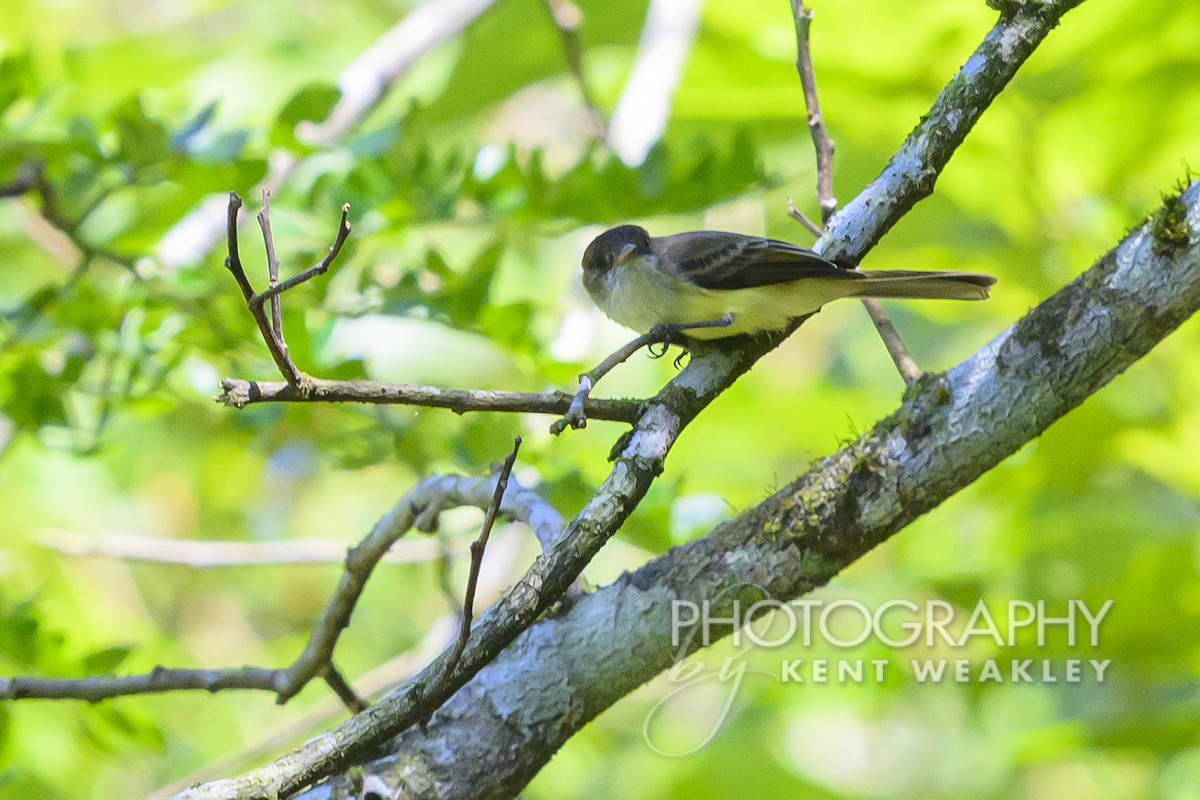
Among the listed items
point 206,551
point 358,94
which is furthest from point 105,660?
point 358,94

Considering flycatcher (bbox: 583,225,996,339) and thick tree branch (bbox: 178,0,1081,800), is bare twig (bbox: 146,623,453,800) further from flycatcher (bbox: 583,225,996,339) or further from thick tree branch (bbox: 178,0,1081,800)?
thick tree branch (bbox: 178,0,1081,800)

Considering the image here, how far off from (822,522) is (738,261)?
4.15ft

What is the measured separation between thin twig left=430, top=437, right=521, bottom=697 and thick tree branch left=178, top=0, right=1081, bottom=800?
0.09ft

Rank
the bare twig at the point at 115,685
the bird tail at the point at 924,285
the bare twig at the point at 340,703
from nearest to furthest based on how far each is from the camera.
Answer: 1. the bare twig at the point at 115,685
2. the bird tail at the point at 924,285
3. the bare twig at the point at 340,703

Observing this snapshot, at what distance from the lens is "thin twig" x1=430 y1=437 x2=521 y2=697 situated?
1850mm

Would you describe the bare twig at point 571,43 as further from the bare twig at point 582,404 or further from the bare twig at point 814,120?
the bare twig at point 582,404

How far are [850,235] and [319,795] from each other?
167cm

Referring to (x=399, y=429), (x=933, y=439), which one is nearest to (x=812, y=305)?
(x=933, y=439)

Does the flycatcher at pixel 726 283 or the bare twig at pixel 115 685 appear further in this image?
the flycatcher at pixel 726 283

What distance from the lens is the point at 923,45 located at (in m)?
4.16

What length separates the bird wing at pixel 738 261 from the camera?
288 centimetres

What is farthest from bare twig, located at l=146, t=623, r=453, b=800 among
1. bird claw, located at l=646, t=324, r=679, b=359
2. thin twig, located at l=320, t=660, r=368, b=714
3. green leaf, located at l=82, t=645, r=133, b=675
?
bird claw, located at l=646, t=324, r=679, b=359

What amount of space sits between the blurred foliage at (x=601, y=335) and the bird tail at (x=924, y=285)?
1.77 feet

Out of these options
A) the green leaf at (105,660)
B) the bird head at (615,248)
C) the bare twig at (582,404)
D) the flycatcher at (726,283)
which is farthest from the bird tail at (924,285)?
the green leaf at (105,660)
